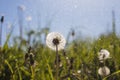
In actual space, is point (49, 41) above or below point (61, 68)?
above

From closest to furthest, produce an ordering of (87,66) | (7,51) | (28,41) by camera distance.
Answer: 1. (87,66)
2. (7,51)
3. (28,41)

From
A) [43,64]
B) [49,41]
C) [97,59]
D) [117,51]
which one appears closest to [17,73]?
[43,64]

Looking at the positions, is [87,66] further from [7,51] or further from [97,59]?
[7,51]

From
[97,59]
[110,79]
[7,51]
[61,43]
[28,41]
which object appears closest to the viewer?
[61,43]

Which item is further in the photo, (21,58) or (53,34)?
(21,58)

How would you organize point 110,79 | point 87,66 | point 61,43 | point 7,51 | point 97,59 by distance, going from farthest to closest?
point 7,51 < point 87,66 < point 97,59 < point 110,79 < point 61,43

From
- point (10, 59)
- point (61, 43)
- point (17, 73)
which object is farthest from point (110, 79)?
point (10, 59)

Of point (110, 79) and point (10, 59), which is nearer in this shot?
point (110, 79)

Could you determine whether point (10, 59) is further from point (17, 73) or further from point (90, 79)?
point (90, 79)

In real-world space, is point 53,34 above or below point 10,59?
above
